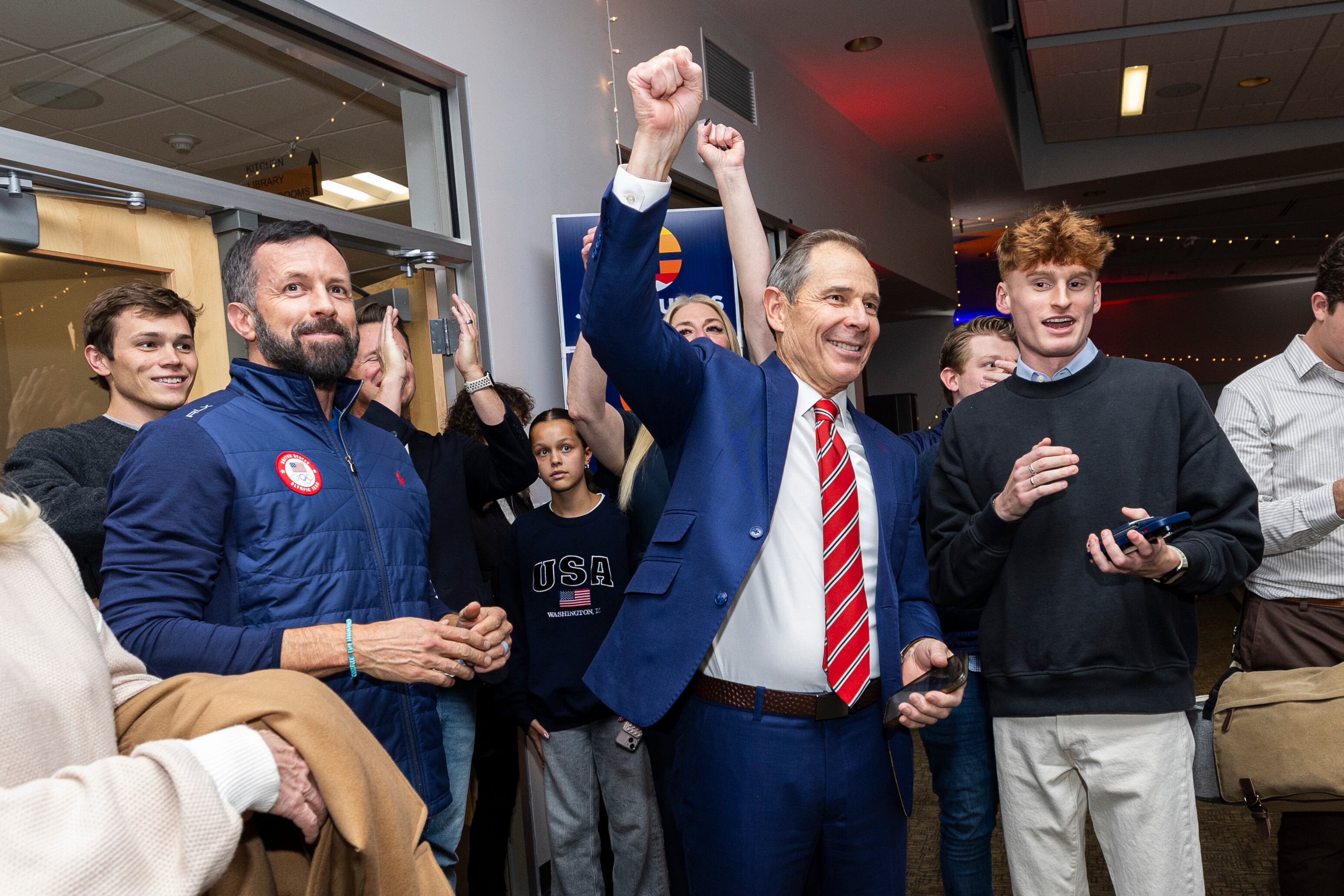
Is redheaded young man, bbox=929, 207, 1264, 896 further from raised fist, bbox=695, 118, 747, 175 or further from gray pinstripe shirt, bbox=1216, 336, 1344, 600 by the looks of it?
raised fist, bbox=695, 118, 747, 175

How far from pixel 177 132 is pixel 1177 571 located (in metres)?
2.65

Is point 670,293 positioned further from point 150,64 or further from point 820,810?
point 820,810

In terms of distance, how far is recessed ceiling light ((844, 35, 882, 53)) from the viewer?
611 cm

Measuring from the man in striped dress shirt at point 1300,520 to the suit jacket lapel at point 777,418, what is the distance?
3.94 feet

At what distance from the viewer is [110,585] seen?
1.43m

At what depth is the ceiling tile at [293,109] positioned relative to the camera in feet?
9.19

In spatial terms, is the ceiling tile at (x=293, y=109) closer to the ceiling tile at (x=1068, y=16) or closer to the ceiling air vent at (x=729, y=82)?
the ceiling air vent at (x=729, y=82)

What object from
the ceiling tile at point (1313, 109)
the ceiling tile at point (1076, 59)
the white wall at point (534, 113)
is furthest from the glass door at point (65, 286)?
the ceiling tile at point (1313, 109)

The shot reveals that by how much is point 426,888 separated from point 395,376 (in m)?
1.87

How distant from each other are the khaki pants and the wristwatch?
289 mm

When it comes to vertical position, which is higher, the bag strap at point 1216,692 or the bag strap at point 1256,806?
the bag strap at point 1216,692

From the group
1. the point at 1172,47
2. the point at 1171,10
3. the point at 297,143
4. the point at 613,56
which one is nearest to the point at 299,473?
the point at 297,143

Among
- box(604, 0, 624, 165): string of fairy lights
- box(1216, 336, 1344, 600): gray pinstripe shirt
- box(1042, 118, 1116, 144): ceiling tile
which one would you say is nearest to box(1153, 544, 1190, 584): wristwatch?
box(1216, 336, 1344, 600): gray pinstripe shirt

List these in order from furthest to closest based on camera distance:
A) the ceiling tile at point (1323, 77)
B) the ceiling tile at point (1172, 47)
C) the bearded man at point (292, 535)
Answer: the ceiling tile at point (1323, 77), the ceiling tile at point (1172, 47), the bearded man at point (292, 535)
